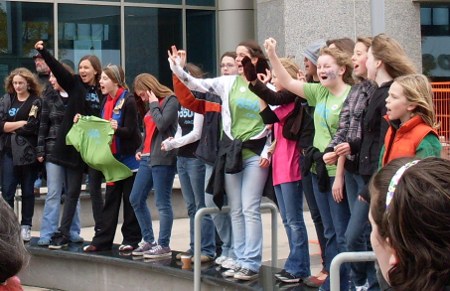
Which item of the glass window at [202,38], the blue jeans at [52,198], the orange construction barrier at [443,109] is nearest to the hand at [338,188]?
the blue jeans at [52,198]

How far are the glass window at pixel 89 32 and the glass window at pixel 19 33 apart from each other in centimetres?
41

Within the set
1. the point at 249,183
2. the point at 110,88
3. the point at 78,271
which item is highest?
the point at 110,88

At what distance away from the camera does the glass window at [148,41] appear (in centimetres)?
1681

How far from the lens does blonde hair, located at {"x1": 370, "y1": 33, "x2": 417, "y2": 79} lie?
563cm

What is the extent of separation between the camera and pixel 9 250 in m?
2.21

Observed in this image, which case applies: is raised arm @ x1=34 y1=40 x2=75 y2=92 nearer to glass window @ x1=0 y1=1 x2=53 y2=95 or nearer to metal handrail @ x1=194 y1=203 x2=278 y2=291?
metal handrail @ x1=194 y1=203 x2=278 y2=291

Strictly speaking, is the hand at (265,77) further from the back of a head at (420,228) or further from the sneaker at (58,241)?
the back of a head at (420,228)

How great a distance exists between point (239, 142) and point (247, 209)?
0.51m

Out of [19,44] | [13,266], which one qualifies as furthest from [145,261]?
[19,44]

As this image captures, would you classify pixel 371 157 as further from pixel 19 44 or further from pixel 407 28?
pixel 19 44

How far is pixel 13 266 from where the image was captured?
7.32 feet

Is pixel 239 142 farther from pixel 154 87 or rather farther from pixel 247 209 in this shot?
pixel 154 87

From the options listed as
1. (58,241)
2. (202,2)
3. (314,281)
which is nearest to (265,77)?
(314,281)

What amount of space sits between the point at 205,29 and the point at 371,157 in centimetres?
1203
